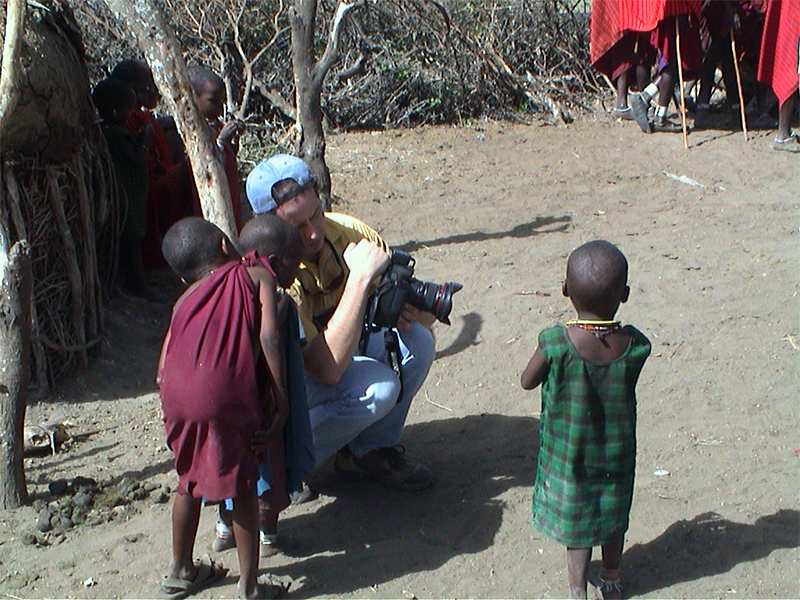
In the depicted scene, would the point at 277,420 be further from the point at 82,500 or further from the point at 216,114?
the point at 216,114

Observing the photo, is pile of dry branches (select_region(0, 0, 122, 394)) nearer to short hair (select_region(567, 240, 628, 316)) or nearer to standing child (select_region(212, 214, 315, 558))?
standing child (select_region(212, 214, 315, 558))

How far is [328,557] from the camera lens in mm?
3000

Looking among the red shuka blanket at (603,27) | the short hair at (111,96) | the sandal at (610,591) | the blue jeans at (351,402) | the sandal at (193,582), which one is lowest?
the sandal at (610,591)

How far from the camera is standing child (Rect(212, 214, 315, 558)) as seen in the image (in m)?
2.63

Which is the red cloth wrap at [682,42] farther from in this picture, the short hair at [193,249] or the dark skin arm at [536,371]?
the short hair at [193,249]

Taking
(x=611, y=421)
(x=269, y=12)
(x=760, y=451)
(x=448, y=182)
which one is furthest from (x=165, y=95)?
(x=269, y=12)

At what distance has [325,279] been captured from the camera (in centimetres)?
322

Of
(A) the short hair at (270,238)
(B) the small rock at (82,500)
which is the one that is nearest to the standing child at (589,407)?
(A) the short hair at (270,238)

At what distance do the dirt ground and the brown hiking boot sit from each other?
0.06 metres

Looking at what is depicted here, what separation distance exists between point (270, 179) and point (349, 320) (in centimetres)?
56

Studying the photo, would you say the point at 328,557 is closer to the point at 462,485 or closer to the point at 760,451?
the point at 462,485

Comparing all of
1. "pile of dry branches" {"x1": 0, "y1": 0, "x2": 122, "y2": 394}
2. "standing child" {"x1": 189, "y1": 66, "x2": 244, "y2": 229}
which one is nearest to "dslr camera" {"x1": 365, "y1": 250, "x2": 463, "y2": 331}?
"pile of dry branches" {"x1": 0, "y1": 0, "x2": 122, "y2": 394}

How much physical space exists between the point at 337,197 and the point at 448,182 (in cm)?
96

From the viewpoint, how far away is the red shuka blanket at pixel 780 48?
8.07 metres
